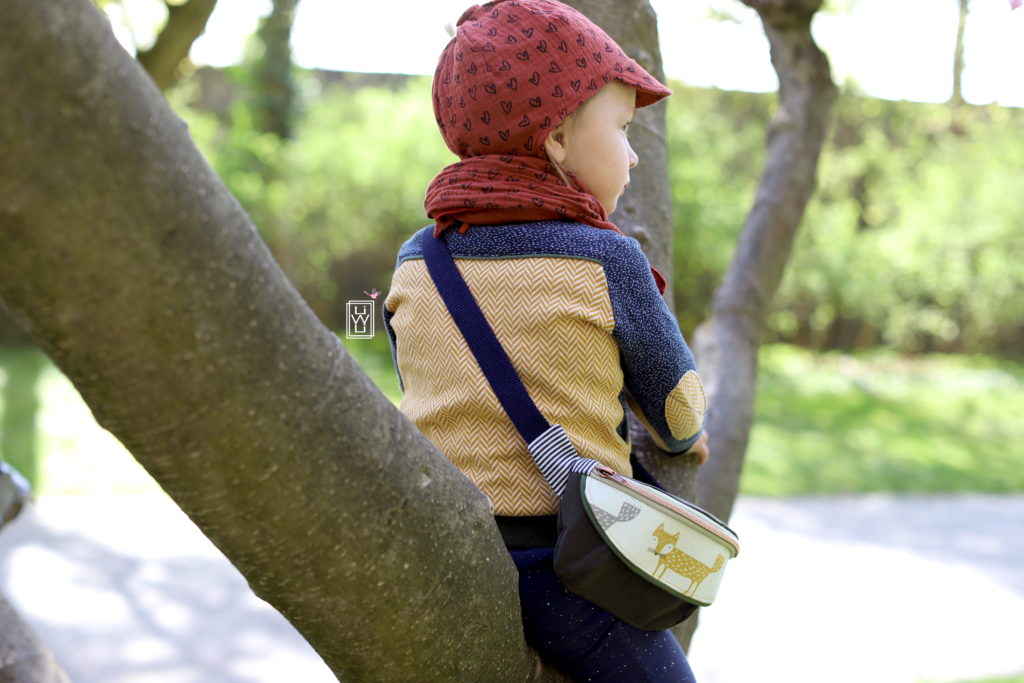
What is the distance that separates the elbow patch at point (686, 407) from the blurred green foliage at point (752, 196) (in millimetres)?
9771

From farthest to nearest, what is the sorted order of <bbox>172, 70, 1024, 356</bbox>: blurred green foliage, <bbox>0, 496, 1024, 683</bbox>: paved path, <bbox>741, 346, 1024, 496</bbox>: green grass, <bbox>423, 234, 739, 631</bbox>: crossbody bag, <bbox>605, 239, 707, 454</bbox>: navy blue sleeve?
<bbox>172, 70, 1024, 356</bbox>: blurred green foliage
<bbox>741, 346, 1024, 496</bbox>: green grass
<bbox>0, 496, 1024, 683</bbox>: paved path
<bbox>605, 239, 707, 454</bbox>: navy blue sleeve
<bbox>423, 234, 739, 631</bbox>: crossbody bag

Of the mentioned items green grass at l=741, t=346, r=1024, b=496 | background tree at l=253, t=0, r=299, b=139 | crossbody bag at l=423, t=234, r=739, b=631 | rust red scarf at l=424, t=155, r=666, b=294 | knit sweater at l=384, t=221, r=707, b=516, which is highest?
rust red scarf at l=424, t=155, r=666, b=294

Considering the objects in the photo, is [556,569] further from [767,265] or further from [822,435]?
[822,435]

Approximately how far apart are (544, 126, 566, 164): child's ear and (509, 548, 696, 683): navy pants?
561 mm

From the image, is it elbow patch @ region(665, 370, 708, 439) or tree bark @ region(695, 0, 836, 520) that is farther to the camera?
tree bark @ region(695, 0, 836, 520)

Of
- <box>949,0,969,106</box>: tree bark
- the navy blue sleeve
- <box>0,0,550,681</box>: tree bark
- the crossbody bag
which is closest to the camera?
<box>0,0,550,681</box>: tree bark

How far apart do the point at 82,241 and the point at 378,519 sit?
0.42 meters

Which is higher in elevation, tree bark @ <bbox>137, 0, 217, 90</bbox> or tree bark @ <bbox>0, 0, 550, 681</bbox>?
tree bark @ <bbox>0, 0, 550, 681</bbox>

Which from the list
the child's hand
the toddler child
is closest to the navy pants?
the toddler child

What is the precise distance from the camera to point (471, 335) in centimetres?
149

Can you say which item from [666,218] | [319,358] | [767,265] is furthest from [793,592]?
[319,358]

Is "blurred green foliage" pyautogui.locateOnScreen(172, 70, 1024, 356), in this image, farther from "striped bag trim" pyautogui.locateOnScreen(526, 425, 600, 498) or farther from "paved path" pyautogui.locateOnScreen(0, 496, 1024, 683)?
"striped bag trim" pyautogui.locateOnScreen(526, 425, 600, 498)

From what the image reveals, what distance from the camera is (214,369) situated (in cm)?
97

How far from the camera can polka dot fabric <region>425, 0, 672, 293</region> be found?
151 centimetres
